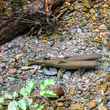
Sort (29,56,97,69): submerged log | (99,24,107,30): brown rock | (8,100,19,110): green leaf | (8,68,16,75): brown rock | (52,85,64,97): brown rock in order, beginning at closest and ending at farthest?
(8,100,19,110): green leaf
(52,85,64,97): brown rock
(29,56,97,69): submerged log
(8,68,16,75): brown rock
(99,24,107,30): brown rock

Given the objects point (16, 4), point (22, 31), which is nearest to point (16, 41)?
point (22, 31)

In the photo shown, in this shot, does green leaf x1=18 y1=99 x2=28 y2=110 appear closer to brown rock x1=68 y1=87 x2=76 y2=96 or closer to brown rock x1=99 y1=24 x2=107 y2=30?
brown rock x1=68 y1=87 x2=76 y2=96

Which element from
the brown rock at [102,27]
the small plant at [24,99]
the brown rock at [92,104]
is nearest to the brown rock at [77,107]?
the brown rock at [92,104]

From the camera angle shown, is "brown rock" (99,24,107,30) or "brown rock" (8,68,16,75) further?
"brown rock" (99,24,107,30)

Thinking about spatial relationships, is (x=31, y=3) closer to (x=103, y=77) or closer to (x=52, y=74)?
(x=52, y=74)

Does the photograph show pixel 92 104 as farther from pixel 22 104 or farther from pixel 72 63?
pixel 22 104

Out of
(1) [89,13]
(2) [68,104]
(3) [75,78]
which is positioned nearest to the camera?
(2) [68,104]

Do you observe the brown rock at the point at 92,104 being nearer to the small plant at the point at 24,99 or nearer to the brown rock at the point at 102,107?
the brown rock at the point at 102,107

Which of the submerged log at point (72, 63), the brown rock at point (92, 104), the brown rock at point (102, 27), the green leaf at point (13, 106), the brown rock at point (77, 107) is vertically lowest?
the brown rock at point (77, 107)

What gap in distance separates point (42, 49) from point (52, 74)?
0.93 feet

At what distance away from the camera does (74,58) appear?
240cm

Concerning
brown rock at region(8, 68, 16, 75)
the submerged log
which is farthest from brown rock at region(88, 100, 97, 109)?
brown rock at region(8, 68, 16, 75)

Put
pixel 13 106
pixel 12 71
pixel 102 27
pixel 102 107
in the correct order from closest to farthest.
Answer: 1. pixel 13 106
2. pixel 102 107
3. pixel 12 71
4. pixel 102 27

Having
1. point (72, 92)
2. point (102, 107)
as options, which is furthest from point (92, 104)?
point (72, 92)
